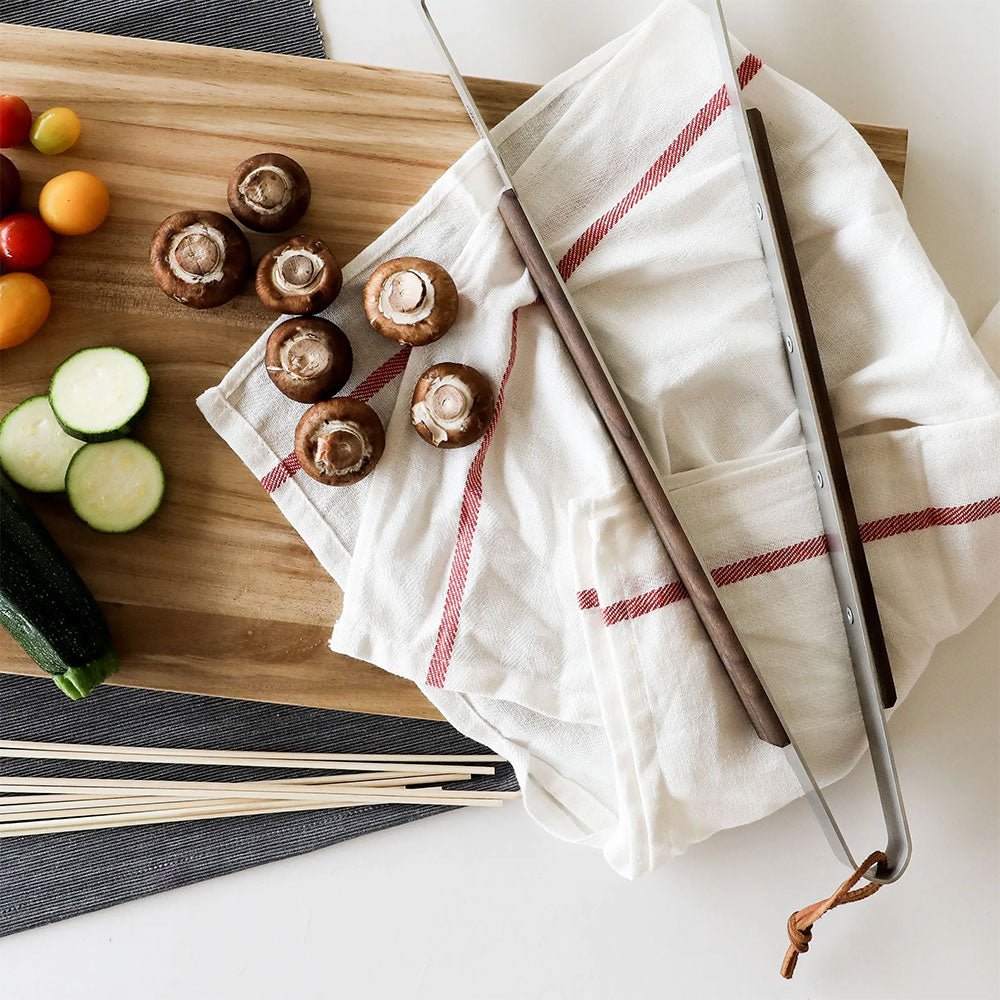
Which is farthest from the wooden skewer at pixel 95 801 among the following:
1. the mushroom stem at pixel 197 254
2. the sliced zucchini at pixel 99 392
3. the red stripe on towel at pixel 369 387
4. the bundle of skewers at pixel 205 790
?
the mushroom stem at pixel 197 254

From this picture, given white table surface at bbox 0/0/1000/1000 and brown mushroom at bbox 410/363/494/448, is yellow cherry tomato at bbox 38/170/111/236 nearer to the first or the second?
brown mushroom at bbox 410/363/494/448

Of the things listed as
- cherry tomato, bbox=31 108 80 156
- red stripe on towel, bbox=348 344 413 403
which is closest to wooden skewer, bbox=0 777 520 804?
red stripe on towel, bbox=348 344 413 403

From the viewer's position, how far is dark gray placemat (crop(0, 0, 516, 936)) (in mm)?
1662

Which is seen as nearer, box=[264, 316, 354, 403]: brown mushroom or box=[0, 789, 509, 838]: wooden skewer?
box=[264, 316, 354, 403]: brown mushroom

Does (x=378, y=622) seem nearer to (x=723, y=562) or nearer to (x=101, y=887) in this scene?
(x=723, y=562)

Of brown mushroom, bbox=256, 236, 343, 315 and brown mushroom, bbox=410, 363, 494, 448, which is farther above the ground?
brown mushroom, bbox=256, 236, 343, 315

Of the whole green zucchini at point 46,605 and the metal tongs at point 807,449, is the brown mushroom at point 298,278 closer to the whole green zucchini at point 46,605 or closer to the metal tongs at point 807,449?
the metal tongs at point 807,449

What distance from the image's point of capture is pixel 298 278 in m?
1.41

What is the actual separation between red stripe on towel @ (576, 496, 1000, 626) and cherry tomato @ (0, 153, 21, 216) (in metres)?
1.12

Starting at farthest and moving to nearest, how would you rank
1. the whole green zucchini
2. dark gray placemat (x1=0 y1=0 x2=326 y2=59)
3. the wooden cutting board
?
1. dark gray placemat (x1=0 y1=0 x2=326 y2=59)
2. the wooden cutting board
3. the whole green zucchini

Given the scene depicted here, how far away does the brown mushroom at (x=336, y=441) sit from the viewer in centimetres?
139

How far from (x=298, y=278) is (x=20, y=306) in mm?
440

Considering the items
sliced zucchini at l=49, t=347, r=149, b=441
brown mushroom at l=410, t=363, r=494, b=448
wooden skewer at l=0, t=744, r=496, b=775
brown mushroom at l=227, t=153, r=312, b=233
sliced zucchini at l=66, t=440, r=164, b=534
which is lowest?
wooden skewer at l=0, t=744, r=496, b=775

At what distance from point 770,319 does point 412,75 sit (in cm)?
72
